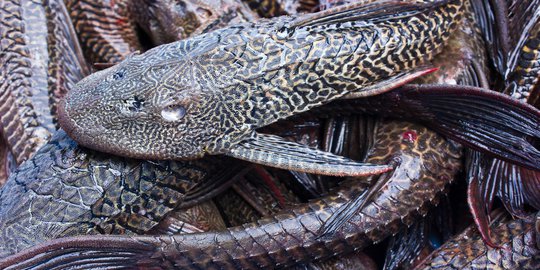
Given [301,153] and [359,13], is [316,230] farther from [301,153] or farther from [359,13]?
[359,13]

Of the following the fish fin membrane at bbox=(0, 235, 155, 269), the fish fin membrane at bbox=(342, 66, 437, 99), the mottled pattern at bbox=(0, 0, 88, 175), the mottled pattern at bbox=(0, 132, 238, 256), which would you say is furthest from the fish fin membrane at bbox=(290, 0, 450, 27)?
the mottled pattern at bbox=(0, 0, 88, 175)

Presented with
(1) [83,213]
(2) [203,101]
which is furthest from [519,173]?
(1) [83,213]

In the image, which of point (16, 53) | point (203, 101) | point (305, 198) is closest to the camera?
point (203, 101)

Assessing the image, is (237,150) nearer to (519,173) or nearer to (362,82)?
(362,82)

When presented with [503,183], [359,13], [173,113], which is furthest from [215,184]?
[503,183]

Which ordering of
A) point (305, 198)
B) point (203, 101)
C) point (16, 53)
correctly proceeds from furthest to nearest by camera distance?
1. point (16, 53)
2. point (305, 198)
3. point (203, 101)

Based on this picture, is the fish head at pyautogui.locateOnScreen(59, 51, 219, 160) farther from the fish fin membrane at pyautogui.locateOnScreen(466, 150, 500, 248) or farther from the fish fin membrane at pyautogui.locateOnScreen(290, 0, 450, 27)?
the fish fin membrane at pyautogui.locateOnScreen(466, 150, 500, 248)

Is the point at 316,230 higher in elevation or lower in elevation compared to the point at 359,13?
lower
